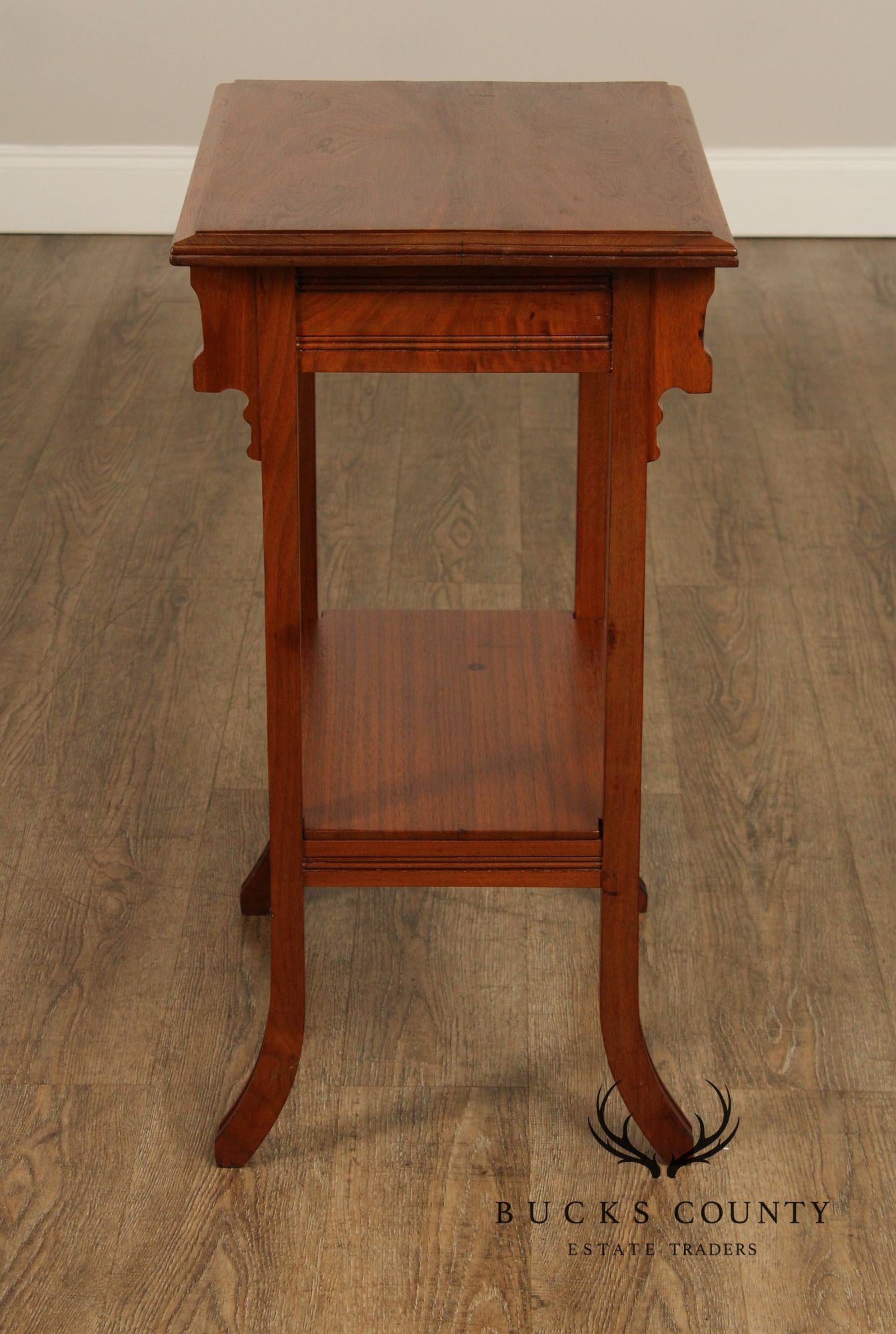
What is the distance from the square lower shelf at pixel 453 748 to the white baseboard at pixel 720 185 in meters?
2.07

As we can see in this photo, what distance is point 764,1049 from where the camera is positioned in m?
1.50

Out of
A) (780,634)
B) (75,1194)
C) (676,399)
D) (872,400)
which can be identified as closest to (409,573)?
(780,634)

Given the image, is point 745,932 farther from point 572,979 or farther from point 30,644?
point 30,644

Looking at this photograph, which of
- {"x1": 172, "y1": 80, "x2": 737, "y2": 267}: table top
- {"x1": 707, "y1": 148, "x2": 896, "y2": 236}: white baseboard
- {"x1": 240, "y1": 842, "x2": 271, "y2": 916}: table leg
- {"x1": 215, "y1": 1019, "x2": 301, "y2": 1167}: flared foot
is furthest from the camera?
{"x1": 707, "y1": 148, "x2": 896, "y2": 236}: white baseboard

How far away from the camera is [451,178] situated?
3.78 feet

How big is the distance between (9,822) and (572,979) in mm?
676

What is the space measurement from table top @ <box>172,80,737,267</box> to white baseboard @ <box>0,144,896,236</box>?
82.1 inches

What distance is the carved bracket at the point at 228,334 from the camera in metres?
1.08

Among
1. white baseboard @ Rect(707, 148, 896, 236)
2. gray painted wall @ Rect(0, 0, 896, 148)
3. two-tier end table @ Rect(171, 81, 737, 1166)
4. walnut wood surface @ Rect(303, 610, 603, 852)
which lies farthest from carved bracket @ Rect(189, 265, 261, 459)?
white baseboard @ Rect(707, 148, 896, 236)

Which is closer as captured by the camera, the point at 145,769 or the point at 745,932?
the point at 745,932

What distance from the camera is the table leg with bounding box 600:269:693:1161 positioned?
1103mm

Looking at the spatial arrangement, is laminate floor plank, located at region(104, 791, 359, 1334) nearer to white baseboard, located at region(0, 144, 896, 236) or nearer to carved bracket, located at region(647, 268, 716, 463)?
carved bracket, located at region(647, 268, 716, 463)

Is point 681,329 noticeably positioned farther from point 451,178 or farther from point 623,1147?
point 623,1147

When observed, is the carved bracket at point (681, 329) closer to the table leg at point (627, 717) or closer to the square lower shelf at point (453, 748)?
the table leg at point (627, 717)
